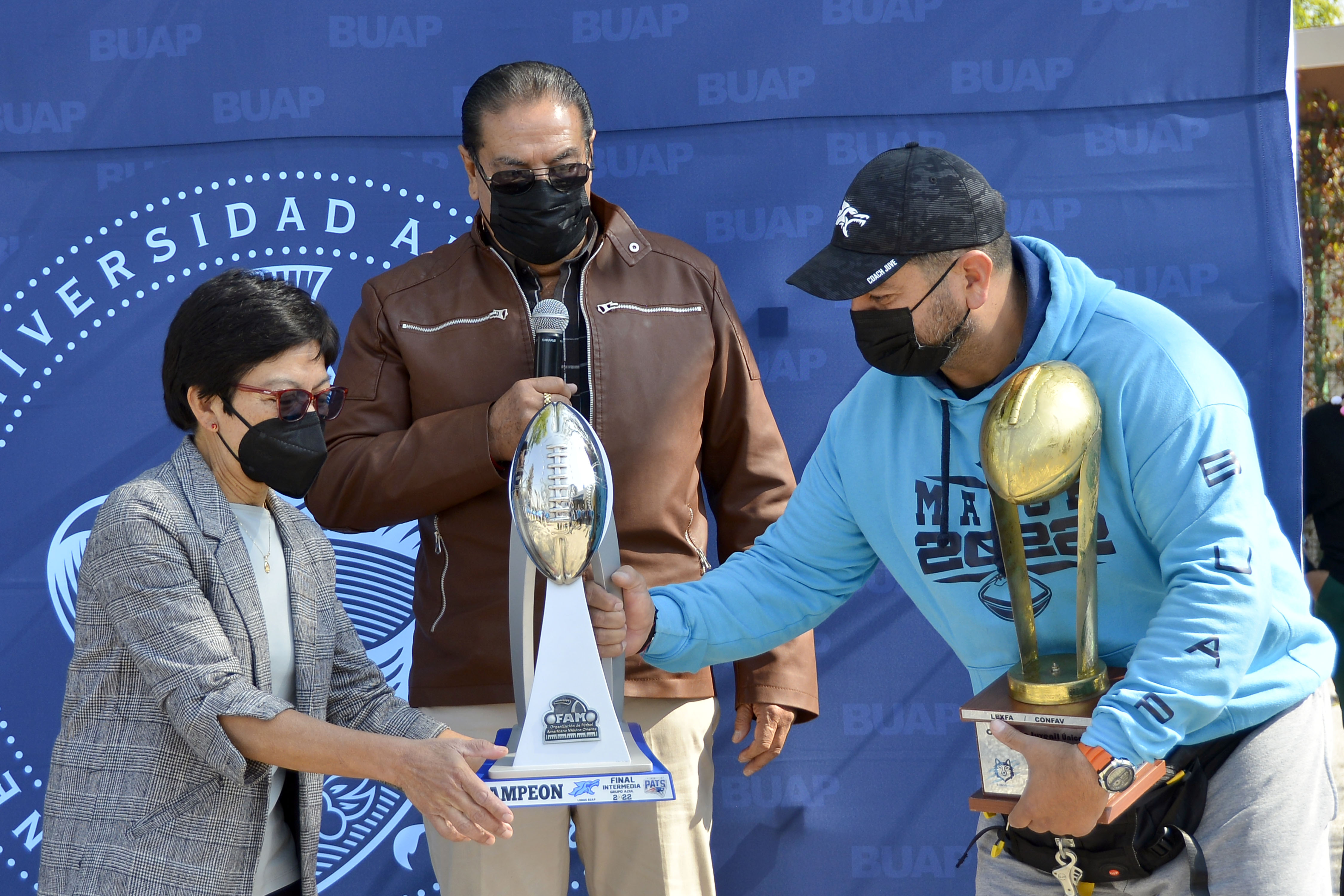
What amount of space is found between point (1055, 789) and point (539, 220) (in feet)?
4.90

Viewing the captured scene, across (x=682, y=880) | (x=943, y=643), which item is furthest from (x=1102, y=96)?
(x=682, y=880)

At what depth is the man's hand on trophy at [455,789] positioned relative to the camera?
1949mm

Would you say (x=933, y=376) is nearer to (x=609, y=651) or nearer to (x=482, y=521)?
(x=609, y=651)

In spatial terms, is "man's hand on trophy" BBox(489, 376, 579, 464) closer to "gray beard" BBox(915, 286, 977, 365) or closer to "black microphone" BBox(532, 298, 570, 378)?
"black microphone" BBox(532, 298, 570, 378)

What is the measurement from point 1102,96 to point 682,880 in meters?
2.26

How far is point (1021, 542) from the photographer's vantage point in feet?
6.17

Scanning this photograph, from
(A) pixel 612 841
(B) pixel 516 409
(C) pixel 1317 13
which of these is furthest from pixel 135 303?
(C) pixel 1317 13

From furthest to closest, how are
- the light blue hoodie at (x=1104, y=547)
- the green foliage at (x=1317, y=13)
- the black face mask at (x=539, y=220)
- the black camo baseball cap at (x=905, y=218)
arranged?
the green foliage at (x=1317, y=13), the black face mask at (x=539, y=220), the black camo baseball cap at (x=905, y=218), the light blue hoodie at (x=1104, y=547)

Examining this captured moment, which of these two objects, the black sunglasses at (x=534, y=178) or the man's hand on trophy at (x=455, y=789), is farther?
the black sunglasses at (x=534, y=178)

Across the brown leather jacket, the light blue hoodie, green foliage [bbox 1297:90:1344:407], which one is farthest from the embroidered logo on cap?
green foliage [bbox 1297:90:1344:407]

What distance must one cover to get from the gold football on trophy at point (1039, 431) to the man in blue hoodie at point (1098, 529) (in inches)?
3.8

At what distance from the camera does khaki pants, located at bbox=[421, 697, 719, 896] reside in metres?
2.57

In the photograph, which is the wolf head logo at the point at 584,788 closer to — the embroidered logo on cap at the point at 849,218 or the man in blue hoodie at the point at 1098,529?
the man in blue hoodie at the point at 1098,529

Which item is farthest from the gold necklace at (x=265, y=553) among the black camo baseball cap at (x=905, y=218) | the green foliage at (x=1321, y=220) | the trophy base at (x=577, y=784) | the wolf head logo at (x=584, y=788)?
the green foliage at (x=1321, y=220)
